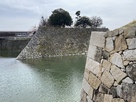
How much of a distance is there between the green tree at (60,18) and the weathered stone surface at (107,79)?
2618cm

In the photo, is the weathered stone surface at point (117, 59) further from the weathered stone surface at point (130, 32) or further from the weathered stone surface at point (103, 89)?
the weathered stone surface at point (103, 89)

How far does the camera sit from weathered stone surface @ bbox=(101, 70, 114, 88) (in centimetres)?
304

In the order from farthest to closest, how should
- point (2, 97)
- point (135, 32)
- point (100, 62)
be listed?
1. point (2, 97)
2. point (100, 62)
3. point (135, 32)

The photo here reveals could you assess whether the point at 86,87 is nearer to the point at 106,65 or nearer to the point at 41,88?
the point at 106,65

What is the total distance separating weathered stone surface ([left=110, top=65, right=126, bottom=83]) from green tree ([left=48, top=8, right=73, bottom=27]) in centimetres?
2638

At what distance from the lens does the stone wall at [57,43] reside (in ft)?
79.8

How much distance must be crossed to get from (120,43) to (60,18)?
26580 mm

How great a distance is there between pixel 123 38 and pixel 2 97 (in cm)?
690

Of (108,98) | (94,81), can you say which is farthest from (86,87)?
(108,98)

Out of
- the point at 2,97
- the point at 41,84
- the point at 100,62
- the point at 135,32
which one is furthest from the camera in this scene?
the point at 41,84

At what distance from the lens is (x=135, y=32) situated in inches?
104

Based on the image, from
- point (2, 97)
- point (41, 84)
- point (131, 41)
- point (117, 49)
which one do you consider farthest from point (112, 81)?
point (41, 84)

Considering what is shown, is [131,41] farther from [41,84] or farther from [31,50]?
[31,50]

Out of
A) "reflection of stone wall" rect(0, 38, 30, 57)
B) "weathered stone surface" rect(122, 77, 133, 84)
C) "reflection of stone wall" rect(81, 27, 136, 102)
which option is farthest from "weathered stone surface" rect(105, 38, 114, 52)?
"reflection of stone wall" rect(0, 38, 30, 57)
